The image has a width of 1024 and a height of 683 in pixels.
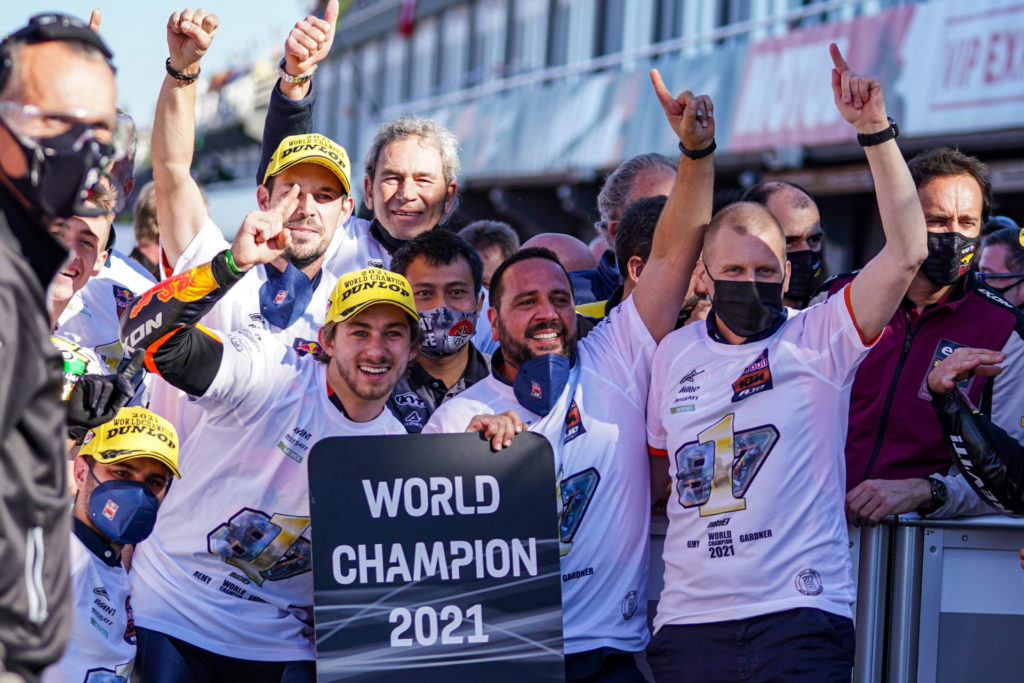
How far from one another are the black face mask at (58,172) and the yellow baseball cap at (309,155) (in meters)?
2.30

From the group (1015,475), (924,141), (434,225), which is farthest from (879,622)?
(924,141)

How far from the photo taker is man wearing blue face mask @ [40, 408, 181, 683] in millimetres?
3832

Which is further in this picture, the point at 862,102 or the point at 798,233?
the point at 798,233

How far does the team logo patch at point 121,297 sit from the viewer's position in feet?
17.5

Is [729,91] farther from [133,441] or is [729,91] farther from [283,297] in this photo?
[133,441]

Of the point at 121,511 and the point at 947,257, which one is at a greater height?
the point at 947,257

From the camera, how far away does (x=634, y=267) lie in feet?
16.1

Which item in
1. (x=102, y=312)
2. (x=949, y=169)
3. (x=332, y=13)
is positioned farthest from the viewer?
(x=102, y=312)

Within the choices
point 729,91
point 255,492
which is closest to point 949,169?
point 255,492

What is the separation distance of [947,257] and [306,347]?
2280 mm

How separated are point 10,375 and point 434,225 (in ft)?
10.7

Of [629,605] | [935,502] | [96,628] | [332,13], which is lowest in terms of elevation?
[96,628]

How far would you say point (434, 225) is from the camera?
17.6 ft

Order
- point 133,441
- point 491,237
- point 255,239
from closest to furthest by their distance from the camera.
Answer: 1. point 255,239
2. point 133,441
3. point 491,237
